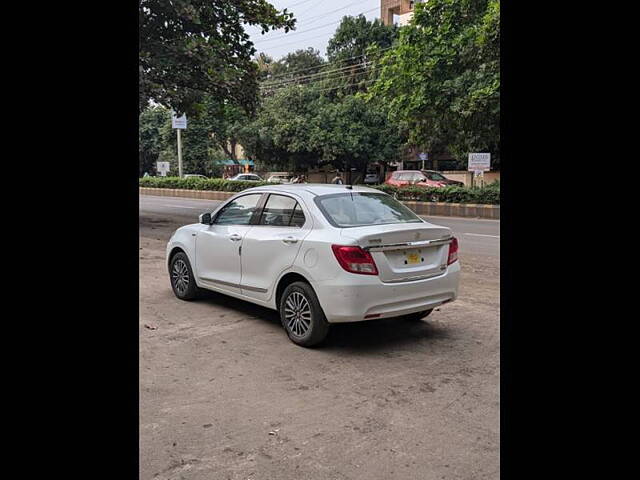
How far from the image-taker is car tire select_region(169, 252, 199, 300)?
23.5 feet

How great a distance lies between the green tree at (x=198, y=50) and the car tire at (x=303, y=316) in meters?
10.8

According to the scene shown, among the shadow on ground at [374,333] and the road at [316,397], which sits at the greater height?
the shadow on ground at [374,333]

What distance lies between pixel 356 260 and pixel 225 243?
6.52ft

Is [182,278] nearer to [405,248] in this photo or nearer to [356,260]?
[356,260]

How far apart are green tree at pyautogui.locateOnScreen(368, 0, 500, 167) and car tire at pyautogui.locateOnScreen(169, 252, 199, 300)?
48.6ft

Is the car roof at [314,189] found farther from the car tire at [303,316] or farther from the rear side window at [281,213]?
the car tire at [303,316]

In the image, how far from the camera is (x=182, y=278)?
7332mm

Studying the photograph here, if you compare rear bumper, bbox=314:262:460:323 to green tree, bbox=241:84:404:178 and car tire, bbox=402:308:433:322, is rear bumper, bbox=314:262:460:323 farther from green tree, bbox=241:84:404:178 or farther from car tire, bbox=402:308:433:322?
green tree, bbox=241:84:404:178

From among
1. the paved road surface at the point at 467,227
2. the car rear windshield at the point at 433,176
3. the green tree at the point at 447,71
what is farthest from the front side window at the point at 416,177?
the paved road surface at the point at 467,227

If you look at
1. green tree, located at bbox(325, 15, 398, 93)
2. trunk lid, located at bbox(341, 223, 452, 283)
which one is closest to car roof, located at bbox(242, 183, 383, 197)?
trunk lid, located at bbox(341, 223, 452, 283)

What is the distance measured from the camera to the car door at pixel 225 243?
6.40m

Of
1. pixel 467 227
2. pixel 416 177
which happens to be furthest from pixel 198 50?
pixel 416 177
